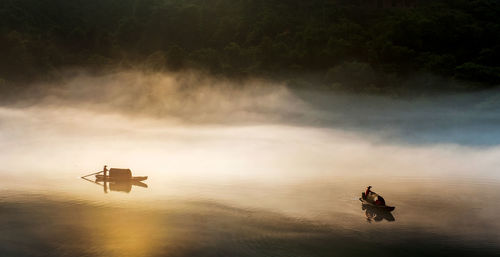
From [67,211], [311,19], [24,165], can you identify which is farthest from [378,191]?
[311,19]

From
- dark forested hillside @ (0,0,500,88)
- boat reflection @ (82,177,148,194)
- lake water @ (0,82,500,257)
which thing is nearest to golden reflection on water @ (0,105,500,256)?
lake water @ (0,82,500,257)

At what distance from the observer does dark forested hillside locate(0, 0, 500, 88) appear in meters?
102

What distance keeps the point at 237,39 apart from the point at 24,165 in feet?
214

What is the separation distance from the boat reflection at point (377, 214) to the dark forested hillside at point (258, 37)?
2487 inches

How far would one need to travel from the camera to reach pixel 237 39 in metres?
117

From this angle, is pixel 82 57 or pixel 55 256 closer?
pixel 55 256

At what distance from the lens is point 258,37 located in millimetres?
114312

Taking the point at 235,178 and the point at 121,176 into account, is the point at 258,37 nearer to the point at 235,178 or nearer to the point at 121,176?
the point at 235,178

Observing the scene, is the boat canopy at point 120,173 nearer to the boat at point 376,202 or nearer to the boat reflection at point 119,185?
the boat reflection at point 119,185

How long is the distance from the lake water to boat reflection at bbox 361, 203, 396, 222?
0.17 meters

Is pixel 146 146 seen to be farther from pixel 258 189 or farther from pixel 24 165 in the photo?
pixel 258 189

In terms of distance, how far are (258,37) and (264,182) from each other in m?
68.9

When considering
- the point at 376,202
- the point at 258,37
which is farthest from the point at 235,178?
the point at 258,37

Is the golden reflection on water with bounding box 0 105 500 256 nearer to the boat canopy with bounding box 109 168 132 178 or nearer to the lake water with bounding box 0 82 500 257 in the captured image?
the lake water with bounding box 0 82 500 257
